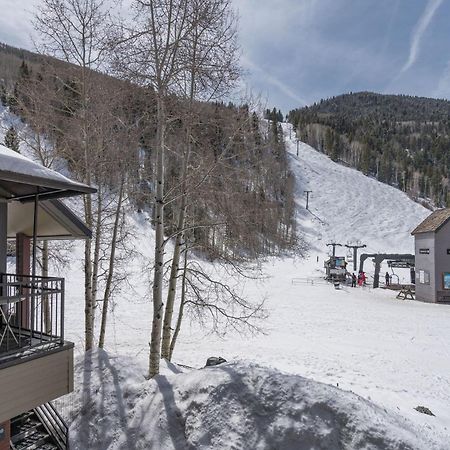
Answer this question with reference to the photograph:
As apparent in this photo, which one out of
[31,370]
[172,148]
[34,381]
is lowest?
[34,381]

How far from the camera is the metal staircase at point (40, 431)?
23.3 feet

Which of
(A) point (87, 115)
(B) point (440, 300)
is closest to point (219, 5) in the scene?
(A) point (87, 115)

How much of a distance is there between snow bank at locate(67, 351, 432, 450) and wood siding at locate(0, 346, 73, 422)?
5.72 ft

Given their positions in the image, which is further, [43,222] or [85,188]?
[43,222]

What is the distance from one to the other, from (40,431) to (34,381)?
3506 mm

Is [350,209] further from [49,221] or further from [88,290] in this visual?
[49,221]

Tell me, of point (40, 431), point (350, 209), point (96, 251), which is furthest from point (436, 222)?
point (350, 209)

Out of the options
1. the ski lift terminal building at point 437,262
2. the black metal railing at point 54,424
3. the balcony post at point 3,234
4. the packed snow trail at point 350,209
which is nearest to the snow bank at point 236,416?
the black metal railing at point 54,424

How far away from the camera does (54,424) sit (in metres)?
7.45

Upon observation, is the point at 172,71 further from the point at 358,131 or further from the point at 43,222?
the point at 358,131

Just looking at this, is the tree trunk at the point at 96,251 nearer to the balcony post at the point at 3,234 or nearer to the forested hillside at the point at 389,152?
the balcony post at the point at 3,234

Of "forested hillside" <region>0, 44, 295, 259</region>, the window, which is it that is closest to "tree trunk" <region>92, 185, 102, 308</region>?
"forested hillside" <region>0, 44, 295, 259</region>

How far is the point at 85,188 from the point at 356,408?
200 inches

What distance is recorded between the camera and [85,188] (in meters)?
5.35
